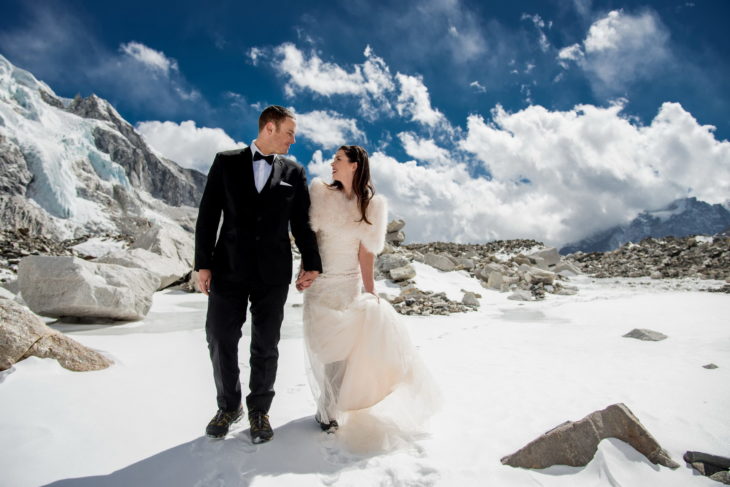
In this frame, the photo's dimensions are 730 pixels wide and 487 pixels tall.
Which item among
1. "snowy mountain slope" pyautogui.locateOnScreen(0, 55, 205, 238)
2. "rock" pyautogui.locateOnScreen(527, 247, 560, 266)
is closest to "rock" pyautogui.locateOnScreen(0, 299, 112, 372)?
"rock" pyautogui.locateOnScreen(527, 247, 560, 266)

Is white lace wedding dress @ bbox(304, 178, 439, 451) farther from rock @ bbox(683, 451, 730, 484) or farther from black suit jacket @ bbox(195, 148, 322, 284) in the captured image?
rock @ bbox(683, 451, 730, 484)

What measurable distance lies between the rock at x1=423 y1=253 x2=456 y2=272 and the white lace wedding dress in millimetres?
12292

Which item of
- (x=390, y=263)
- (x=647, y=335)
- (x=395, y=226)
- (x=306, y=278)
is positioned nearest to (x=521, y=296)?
(x=390, y=263)

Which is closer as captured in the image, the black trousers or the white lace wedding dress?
→ the black trousers

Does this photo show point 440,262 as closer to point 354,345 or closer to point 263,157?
point 354,345

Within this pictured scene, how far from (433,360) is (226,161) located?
3648mm

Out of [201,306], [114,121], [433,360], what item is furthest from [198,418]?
[114,121]

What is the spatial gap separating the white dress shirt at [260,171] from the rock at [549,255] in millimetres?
20799

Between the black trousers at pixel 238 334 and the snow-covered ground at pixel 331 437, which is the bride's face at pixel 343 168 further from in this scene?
the snow-covered ground at pixel 331 437

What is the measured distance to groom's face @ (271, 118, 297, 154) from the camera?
2.78 m

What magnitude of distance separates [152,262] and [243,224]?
8.12m

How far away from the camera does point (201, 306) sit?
8.91 metres

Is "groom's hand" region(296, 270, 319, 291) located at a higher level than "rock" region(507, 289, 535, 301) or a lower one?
higher

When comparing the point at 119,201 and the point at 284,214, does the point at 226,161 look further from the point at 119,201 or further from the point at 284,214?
the point at 119,201
